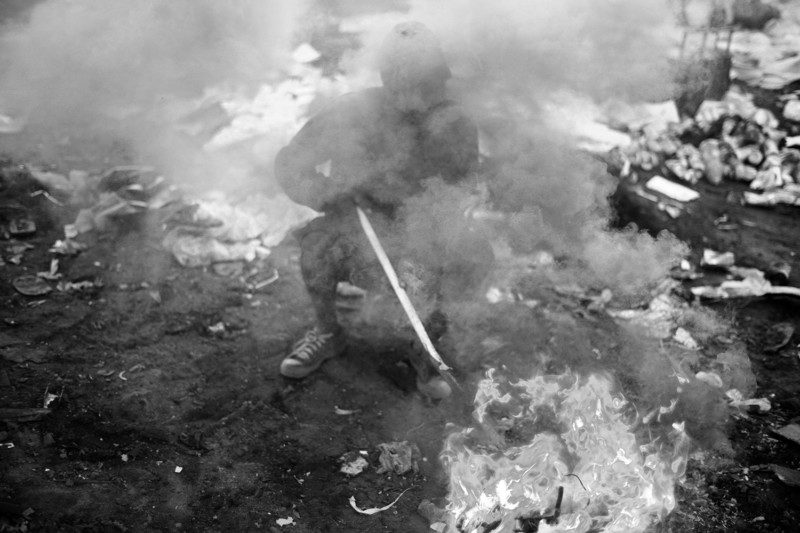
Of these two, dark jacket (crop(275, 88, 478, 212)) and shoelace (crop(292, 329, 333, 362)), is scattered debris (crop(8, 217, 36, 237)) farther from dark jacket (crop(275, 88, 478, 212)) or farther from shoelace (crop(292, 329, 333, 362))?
shoelace (crop(292, 329, 333, 362))

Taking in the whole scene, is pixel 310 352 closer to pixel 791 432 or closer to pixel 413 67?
pixel 413 67

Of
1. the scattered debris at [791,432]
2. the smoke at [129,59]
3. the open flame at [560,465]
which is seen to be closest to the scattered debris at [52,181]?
the smoke at [129,59]

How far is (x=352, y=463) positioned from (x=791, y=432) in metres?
2.69

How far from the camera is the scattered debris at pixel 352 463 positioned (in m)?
2.93

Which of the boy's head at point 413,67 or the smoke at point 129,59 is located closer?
the boy's head at point 413,67

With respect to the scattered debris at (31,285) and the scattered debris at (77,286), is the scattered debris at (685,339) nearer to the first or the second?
the scattered debris at (77,286)

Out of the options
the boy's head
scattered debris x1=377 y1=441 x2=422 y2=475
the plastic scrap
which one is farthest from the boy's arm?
scattered debris x1=377 y1=441 x2=422 y2=475

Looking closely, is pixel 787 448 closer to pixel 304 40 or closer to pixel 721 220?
pixel 721 220

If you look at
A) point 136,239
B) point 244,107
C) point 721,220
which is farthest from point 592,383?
point 244,107

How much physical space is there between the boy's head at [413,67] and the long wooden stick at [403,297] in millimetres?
868

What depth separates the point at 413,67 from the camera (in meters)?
3.31

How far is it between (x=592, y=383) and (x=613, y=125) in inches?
152

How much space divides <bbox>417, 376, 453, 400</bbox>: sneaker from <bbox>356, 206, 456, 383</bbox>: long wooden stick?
223mm

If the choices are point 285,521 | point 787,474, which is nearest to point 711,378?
point 787,474
